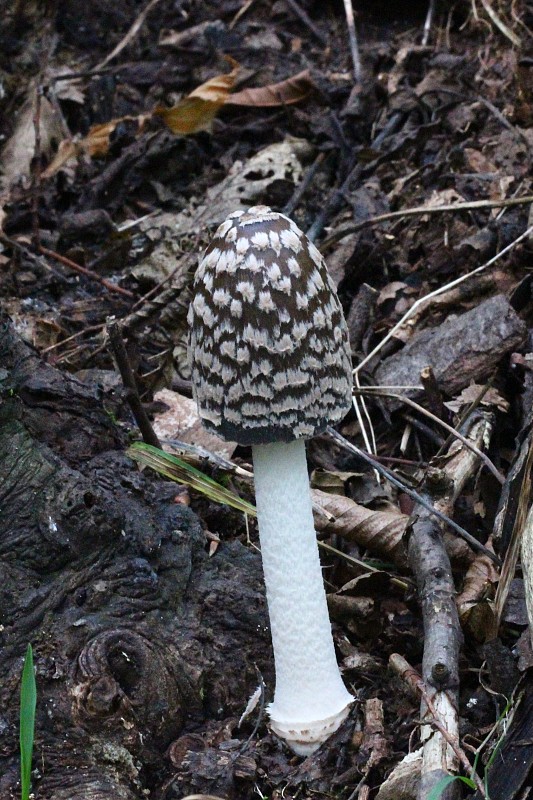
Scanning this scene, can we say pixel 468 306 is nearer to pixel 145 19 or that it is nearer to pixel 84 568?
pixel 84 568

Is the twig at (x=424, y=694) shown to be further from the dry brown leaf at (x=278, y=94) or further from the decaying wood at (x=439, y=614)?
the dry brown leaf at (x=278, y=94)

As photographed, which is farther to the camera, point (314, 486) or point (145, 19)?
point (145, 19)

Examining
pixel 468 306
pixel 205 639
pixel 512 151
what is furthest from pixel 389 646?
pixel 512 151

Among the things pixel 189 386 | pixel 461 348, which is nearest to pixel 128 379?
pixel 189 386

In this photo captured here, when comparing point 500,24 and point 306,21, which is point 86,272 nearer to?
point 306,21

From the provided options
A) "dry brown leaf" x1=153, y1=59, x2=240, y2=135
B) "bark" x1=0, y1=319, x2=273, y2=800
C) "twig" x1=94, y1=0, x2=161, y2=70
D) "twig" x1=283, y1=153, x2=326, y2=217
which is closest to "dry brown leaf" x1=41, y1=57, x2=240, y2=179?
"dry brown leaf" x1=153, y1=59, x2=240, y2=135

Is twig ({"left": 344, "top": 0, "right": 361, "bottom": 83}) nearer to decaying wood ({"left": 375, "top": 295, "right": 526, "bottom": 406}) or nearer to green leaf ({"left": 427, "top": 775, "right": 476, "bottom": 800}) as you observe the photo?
decaying wood ({"left": 375, "top": 295, "right": 526, "bottom": 406})
